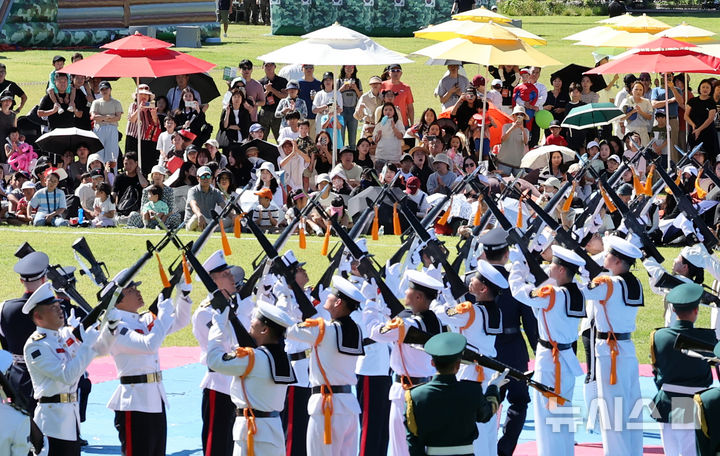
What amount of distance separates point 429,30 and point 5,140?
702cm

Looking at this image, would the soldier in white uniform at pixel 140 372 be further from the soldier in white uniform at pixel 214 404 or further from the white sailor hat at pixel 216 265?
the white sailor hat at pixel 216 265

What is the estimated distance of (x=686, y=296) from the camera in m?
9.26

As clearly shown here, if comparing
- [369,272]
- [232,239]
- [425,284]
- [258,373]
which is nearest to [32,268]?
[258,373]

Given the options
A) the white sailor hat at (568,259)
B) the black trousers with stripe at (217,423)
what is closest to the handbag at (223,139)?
the white sailor hat at (568,259)

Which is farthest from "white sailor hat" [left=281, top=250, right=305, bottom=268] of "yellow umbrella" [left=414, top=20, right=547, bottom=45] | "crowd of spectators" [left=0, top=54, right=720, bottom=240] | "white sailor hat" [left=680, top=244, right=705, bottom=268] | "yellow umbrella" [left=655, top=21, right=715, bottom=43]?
"yellow umbrella" [left=655, top=21, right=715, bottom=43]

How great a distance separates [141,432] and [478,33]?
10979 mm

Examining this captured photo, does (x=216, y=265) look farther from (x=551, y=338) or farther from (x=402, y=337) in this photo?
(x=551, y=338)

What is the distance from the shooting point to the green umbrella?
65.5 feet

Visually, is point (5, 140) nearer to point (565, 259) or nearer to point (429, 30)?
point (429, 30)

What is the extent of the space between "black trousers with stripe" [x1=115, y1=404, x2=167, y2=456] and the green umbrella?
11928 millimetres

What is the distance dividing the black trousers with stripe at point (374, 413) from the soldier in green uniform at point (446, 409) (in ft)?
7.94

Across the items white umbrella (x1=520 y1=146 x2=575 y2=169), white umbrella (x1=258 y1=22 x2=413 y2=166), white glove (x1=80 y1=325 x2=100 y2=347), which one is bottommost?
white umbrella (x1=520 y1=146 x2=575 y2=169)

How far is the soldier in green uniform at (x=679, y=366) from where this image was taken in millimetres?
9273

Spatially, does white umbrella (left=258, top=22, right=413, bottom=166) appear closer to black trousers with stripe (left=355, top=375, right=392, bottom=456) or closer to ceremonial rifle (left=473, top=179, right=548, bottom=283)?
ceremonial rifle (left=473, top=179, right=548, bottom=283)
